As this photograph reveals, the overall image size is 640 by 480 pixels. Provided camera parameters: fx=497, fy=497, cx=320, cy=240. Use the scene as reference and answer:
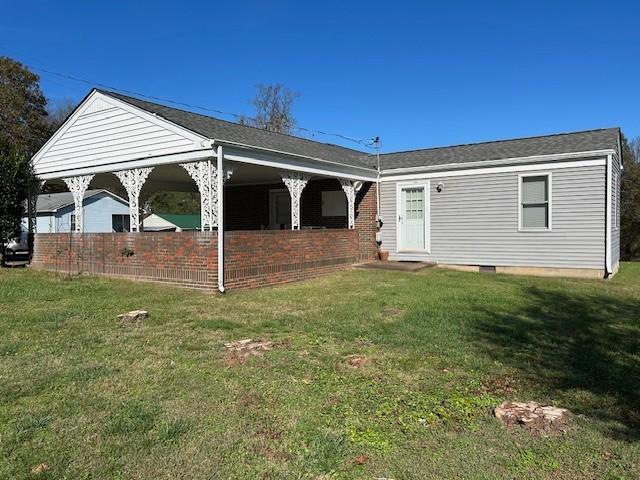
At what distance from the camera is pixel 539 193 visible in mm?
12453

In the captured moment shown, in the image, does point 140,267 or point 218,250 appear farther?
point 140,267

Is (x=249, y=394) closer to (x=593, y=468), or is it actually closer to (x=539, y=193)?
(x=593, y=468)

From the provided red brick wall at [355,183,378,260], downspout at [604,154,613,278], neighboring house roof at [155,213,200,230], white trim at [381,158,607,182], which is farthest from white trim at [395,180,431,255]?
neighboring house roof at [155,213,200,230]

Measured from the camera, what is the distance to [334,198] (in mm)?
15445

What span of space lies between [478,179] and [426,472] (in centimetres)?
1139

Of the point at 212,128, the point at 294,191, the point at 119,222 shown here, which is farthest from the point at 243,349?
the point at 119,222

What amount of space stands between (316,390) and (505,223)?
10.1m

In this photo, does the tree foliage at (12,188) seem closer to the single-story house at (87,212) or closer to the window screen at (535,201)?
the single-story house at (87,212)

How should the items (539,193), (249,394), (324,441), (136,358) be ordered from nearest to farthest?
(324,441) < (249,394) < (136,358) < (539,193)

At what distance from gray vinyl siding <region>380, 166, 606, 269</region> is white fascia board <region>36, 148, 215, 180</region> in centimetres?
671

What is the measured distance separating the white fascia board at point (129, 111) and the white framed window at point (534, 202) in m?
7.96

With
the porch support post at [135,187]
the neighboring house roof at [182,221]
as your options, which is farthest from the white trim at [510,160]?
the neighboring house roof at [182,221]

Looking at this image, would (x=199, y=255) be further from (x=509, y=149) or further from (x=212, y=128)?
(x=509, y=149)

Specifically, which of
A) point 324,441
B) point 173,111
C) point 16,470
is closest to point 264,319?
point 324,441
